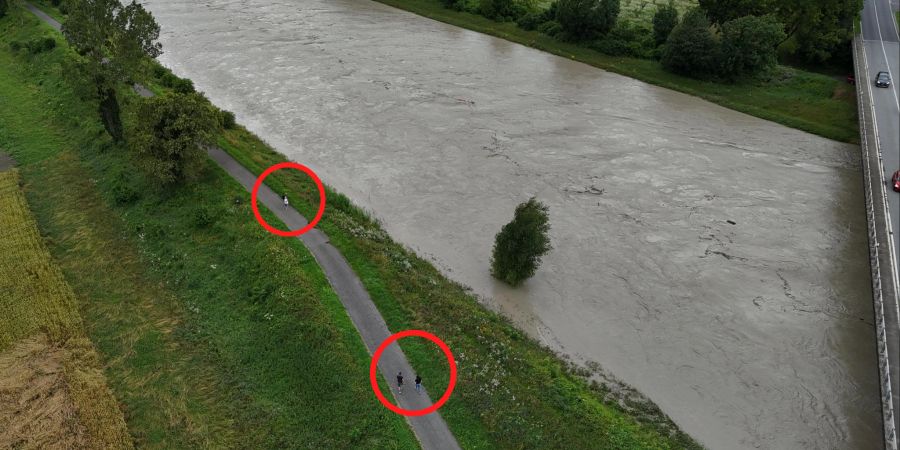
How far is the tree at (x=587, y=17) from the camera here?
5781 cm

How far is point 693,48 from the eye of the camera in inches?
2009

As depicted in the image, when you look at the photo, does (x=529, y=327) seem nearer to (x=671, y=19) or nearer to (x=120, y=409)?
(x=120, y=409)

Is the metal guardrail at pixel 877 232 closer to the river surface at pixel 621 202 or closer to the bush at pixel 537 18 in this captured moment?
the river surface at pixel 621 202

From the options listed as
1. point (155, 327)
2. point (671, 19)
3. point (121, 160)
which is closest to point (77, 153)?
point (121, 160)

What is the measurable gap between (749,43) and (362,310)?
44.3 m

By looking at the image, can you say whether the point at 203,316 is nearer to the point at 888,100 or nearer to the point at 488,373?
the point at 488,373

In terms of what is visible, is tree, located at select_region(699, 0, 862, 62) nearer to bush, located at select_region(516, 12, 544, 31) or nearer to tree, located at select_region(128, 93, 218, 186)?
bush, located at select_region(516, 12, 544, 31)

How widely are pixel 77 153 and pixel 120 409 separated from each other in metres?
24.9

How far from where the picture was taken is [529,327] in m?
26.5

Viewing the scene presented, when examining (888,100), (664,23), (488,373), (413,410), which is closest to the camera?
(413,410)

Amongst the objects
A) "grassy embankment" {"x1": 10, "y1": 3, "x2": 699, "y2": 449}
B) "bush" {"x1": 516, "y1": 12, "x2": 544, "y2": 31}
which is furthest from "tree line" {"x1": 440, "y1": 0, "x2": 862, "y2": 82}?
"grassy embankment" {"x1": 10, "y1": 3, "x2": 699, "y2": 449}

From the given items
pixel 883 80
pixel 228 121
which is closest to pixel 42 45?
pixel 228 121

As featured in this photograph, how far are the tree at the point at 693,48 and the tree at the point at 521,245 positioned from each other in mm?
33033

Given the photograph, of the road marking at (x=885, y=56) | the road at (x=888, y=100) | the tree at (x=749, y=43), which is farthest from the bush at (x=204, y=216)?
the road marking at (x=885, y=56)
